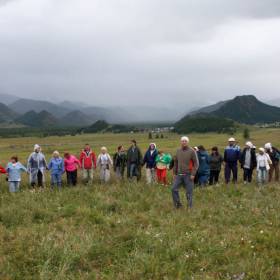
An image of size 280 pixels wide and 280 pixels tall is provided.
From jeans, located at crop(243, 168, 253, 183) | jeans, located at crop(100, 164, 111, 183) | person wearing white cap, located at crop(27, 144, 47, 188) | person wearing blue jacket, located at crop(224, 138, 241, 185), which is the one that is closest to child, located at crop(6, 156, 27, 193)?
person wearing white cap, located at crop(27, 144, 47, 188)

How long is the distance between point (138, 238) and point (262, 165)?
30.9ft

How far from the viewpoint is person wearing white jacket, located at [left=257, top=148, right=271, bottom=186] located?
1602 cm

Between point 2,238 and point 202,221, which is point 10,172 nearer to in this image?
point 2,238

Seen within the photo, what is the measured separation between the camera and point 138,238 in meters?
8.16

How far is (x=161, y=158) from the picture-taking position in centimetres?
1642

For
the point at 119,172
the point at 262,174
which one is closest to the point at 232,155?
the point at 262,174

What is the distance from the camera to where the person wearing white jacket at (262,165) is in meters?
16.0

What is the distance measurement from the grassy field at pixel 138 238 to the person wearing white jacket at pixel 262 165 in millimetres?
3918

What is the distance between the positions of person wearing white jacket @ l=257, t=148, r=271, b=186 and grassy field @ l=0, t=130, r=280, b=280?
392 centimetres

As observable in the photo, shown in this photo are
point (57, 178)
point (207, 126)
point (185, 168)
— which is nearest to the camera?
point (185, 168)

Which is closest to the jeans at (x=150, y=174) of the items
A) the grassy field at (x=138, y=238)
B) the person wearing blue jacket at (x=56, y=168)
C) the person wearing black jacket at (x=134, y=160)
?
the person wearing black jacket at (x=134, y=160)

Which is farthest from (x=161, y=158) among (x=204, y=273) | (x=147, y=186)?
(x=204, y=273)

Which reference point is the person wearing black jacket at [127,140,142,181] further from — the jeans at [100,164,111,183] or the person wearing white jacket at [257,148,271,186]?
the person wearing white jacket at [257,148,271,186]

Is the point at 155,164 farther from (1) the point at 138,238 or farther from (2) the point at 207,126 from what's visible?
(2) the point at 207,126
